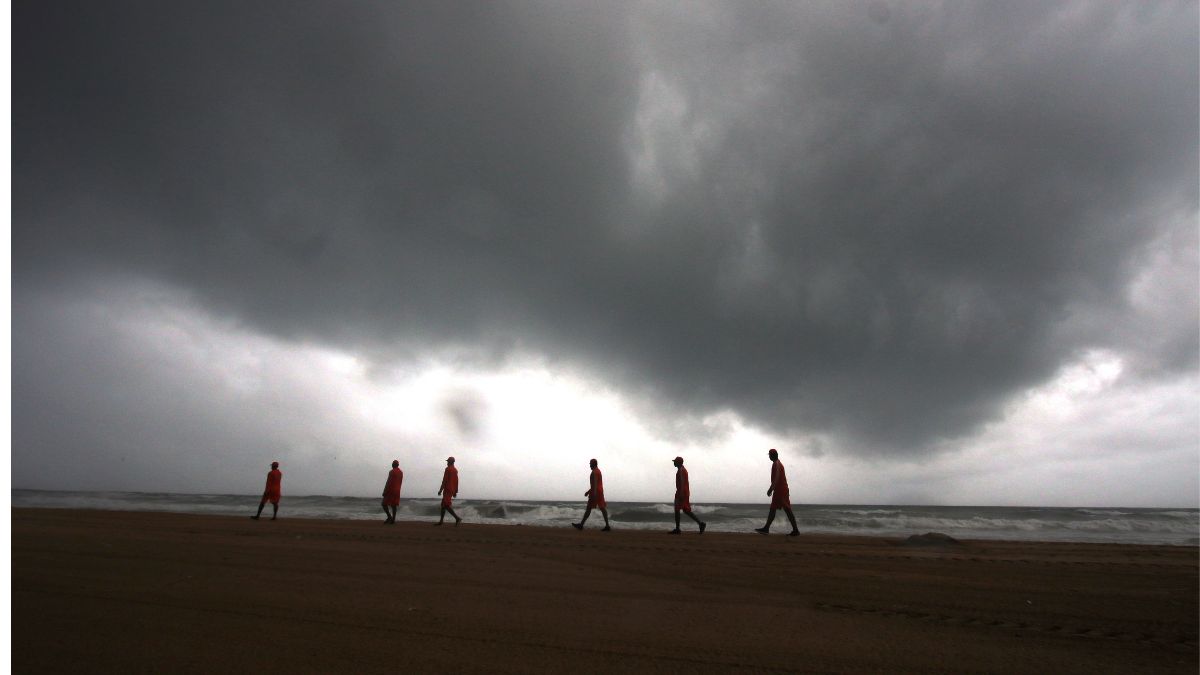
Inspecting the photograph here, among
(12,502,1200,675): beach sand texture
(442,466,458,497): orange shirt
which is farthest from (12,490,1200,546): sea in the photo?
(12,502,1200,675): beach sand texture

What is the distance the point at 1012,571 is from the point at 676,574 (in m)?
4.42

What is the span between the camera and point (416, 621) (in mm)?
4148

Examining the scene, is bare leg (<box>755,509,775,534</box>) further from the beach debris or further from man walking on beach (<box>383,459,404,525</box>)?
man walking on beach (<box>383,459,404,525</box>)

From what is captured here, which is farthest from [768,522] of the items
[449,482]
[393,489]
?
[393,489]

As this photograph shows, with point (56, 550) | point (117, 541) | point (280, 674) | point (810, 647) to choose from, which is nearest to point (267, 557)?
point (56, 550)

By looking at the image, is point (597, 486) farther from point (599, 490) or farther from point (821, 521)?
point (821, 521)

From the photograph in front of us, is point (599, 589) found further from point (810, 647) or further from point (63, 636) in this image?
point (63, 636)

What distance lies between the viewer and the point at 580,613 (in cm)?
448

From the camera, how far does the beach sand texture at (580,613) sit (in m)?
3.40

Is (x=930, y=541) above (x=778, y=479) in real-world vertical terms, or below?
below

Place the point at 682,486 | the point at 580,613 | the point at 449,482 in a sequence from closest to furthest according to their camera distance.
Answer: the point at 580,613
the point at 682,486
the point at 449,482

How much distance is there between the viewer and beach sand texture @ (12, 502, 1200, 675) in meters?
3.40

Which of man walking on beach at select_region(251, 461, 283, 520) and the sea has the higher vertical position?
man walking on beach at select_region(251, 461, 283, 520)

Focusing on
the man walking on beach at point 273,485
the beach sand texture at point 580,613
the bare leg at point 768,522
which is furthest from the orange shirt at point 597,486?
the man walking on beach at point 273,485
